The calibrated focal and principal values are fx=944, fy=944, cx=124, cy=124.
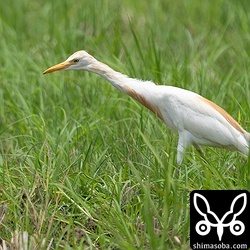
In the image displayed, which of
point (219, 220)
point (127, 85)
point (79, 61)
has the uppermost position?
point (79, 61)

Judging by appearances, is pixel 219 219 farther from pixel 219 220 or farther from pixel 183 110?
pixel 183 110

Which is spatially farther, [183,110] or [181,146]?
[183,110]

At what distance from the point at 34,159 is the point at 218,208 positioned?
60.2 inches

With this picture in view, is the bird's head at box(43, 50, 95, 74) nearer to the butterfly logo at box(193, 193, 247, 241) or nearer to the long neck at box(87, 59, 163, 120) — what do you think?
the long neck at box(87, 59, 163, 120)

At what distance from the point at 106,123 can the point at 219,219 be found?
1.96m

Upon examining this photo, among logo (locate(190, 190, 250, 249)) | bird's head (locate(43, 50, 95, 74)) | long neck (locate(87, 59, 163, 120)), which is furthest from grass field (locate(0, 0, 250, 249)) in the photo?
bird's head (locate(43, 50, 95, 74))

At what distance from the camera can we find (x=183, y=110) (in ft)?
19.7

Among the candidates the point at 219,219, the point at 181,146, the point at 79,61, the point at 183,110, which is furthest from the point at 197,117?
the point at 219,219

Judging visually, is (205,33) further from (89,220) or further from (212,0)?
(89,220)

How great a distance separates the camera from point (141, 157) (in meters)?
6.02

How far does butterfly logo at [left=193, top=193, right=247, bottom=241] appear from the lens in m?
4.97

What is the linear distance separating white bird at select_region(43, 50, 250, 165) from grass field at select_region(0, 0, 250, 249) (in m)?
0.12

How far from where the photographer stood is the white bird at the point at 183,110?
19.6ft

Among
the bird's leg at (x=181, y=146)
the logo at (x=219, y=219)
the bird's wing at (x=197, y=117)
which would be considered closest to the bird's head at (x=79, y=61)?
the bird's wing at (x=197, y=117)
